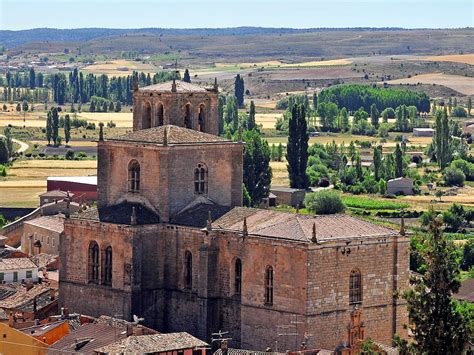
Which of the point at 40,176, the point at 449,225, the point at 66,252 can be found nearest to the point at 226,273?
the point at 66,252

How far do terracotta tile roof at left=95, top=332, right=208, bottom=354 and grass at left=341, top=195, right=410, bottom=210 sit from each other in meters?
56.4

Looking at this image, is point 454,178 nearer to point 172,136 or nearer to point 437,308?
point 172,136

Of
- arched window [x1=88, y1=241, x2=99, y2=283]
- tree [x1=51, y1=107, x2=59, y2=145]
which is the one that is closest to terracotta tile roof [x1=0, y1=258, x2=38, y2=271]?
arched window [x1=88, y1=241, x2=99, y2=283]

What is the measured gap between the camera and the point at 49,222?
8238 centimetres

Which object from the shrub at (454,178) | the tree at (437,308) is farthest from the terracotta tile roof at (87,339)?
the shrub at (454,178)

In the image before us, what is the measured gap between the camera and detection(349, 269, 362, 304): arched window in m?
59.9

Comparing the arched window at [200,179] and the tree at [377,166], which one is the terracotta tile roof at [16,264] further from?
the tree at [377,166]

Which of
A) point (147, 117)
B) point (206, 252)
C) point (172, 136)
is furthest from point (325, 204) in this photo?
point (206, 252)

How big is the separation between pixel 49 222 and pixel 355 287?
84.4ft

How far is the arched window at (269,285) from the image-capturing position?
5984cm

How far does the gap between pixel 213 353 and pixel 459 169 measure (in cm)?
7827

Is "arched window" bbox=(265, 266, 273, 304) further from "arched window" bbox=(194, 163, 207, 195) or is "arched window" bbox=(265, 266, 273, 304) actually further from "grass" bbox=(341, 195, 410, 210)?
"grass" bbox=(341, 195, 410, 210)

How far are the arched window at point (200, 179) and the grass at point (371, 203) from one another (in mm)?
47570

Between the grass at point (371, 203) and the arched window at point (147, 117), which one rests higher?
the arched window at point (147, 117)
